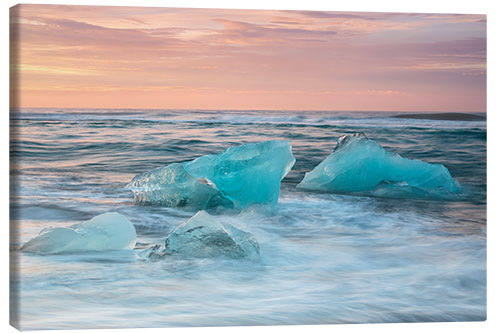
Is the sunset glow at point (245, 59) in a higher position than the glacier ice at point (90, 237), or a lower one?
higher

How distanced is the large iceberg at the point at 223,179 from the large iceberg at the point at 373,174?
304 millimetres

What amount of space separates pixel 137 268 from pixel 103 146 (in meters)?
1.01

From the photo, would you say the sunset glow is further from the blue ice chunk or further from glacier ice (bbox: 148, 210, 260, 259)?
glacier ice (bbox: 148, 210, 260, 259)

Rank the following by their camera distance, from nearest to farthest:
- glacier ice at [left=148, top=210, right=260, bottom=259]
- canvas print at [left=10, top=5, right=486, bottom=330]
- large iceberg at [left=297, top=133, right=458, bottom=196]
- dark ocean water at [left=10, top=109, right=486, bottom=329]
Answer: dark ocean water at [left=10, top=109, right=486, bottom=329], canvas print at [left=10, top=5, right=486, bottom=330], glacier ice at [left=148, top=210, right=260, bottom=259], large iceberg at [left=297, top=133, right=458, bottom=196]

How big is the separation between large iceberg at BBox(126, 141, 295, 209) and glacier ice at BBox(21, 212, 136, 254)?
19.4 inches

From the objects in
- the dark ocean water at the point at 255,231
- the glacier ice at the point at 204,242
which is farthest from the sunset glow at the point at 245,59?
the glacier ice at the point at 204,242

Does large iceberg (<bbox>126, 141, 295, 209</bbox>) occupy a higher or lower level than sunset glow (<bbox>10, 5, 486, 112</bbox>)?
lower

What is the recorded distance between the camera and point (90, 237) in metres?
4.57

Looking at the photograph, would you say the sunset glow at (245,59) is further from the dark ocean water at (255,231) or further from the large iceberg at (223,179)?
the large iceberg at (223,179)

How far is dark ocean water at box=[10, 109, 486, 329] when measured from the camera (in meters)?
4.32

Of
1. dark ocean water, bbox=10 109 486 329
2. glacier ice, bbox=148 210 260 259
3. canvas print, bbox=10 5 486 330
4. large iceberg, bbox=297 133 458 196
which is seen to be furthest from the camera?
large iceberg, bbox=297 133 458 196

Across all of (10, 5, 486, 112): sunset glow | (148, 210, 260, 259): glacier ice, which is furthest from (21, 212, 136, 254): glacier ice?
(10, 5, 486, 112): sunset glow

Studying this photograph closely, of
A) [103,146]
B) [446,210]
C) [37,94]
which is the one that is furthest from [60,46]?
[446,210]

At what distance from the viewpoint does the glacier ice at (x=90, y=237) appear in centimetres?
443
